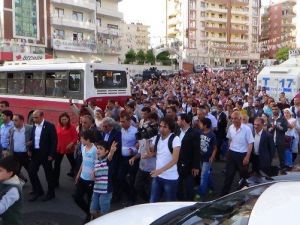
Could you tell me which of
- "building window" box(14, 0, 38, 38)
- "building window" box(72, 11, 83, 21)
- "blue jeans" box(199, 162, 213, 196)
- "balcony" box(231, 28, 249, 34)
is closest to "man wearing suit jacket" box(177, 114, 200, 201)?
"blue jeans" box(199, 162, 213, 196)

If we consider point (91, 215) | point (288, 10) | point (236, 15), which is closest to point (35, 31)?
point (91, 215)

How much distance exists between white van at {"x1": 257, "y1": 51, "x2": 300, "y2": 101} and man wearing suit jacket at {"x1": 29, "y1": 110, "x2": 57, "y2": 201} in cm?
1338

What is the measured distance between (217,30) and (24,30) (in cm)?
6220

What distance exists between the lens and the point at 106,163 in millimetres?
5363

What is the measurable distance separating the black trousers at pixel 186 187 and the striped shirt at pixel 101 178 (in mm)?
1358

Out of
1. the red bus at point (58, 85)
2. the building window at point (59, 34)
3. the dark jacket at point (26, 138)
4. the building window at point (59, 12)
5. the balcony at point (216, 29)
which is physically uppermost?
the balcony at point (216, 29)

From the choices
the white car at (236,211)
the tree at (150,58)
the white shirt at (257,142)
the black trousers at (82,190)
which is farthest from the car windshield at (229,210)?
the tree at (150,58)

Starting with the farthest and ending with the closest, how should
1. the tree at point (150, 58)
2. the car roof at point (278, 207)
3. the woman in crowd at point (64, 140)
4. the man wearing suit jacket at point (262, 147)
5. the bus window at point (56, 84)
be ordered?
the tree at point (150, 58) → the bus window at point (56, 84) → the woman in crowd at point (64, 140) → the man wearing suit jacket at point (262, 147) → the car roof at point (278, 207)

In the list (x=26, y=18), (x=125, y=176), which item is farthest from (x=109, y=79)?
(x=26, y=18)

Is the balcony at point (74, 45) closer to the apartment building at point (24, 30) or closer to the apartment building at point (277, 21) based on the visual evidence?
the apartment building at point (24, 30)

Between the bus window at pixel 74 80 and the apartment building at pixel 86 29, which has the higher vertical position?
the apartment building at pixel 86 29

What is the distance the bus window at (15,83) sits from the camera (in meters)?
14.9

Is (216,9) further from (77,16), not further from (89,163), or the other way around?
(89,163)

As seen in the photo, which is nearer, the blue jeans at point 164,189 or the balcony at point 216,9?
the blue jeans at point 164,189
